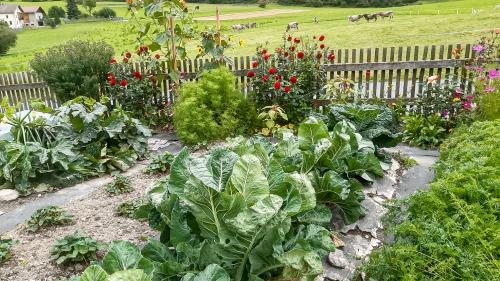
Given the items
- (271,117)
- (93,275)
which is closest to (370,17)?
(271,117)

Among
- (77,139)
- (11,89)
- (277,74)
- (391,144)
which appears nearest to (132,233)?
(77,139)

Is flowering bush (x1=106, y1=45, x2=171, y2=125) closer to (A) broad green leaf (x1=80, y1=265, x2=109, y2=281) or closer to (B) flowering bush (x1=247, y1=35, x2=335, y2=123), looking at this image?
(B) flowering bush (x1=247, y1=35, x2=335, y2=123)

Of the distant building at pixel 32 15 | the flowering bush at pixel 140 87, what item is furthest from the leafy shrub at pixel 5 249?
the distant building at pixel 32 15

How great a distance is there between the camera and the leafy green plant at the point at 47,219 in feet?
11.9

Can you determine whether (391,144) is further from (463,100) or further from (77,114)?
(77,114)

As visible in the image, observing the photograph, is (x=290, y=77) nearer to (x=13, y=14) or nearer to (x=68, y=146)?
(x=68, y=146)

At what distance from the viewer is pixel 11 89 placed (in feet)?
35.2

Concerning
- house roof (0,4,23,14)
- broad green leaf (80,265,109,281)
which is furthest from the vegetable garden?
house roof (0,4,23,14)

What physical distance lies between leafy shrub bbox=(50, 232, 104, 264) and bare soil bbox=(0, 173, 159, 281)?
6cm

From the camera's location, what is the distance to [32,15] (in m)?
76.6

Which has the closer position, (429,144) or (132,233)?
(132,233)

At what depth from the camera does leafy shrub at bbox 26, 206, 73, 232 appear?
3.64 meters

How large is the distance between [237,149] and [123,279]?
54.7 inches

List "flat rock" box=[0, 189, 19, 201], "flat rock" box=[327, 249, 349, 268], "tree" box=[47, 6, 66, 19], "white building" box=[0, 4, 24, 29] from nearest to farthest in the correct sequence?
"flat rock" box=[327, 249, 349, 268] < "flat rock" box=[0, 189, 19, 201] < "tree" box=[47, 6, 66, 19] < "white building" box=[0, 4, 24, 29]
